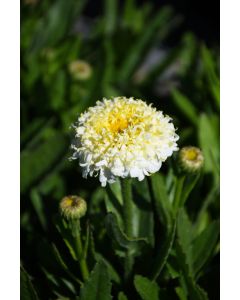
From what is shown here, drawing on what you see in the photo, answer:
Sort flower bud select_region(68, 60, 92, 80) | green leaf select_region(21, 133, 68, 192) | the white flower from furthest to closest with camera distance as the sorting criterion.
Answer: flower bud select_region(68, 60, 92, 80) < green leaf select_region(21, 133, 68, 192) < the white flower

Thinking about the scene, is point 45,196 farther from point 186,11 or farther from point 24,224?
point 186,11

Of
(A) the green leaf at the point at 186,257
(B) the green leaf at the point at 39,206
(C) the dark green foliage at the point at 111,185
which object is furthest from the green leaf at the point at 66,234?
(B) the green leaf at the point at 39,206

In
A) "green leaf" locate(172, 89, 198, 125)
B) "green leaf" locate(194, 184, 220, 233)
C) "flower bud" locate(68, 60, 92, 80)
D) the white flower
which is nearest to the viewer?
the white flower

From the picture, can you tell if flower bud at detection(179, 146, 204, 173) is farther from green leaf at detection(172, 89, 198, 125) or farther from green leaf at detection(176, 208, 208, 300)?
green leaf at detection(172, 89, 198, 125)

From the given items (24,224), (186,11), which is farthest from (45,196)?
(186,11)

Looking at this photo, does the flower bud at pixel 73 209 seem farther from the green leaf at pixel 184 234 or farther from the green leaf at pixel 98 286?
the green leaf at pixel 184 234

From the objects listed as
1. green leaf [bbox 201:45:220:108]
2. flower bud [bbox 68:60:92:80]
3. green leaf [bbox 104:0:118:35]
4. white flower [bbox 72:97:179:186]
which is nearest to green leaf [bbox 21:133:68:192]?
flower bud [bbox 68:60:92:80]
